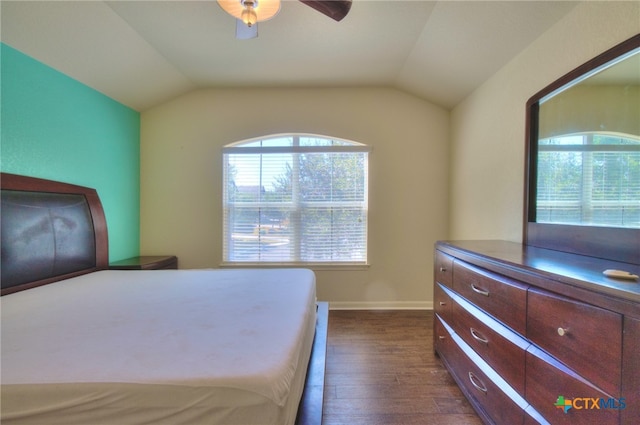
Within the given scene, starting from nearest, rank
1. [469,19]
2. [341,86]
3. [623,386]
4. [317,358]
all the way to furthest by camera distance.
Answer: [623,386], [317,358], [469,19], [341,86]

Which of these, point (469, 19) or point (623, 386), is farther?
point (469, 19)

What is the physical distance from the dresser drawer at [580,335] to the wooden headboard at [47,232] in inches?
121

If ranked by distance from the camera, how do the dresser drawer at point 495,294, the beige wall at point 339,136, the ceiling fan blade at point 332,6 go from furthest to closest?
the beige wall at point 339,136
the ceiling fan blade at point 332,6
the dresser drawer at point 495,294

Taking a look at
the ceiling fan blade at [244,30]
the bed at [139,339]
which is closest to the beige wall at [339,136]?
the bed at [139,339]

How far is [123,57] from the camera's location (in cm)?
235

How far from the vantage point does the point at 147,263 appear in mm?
2713

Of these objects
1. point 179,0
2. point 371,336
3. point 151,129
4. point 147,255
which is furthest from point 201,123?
point 371,336

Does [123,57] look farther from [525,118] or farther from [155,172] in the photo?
[525,118]

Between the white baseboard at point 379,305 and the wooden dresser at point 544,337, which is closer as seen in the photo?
the wooden dresser at point 544,337

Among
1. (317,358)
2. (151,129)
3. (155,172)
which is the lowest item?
(317,358)

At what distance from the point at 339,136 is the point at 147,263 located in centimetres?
256

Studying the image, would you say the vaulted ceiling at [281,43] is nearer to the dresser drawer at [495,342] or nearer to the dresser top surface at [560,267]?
the dresser top surface at [560,267]

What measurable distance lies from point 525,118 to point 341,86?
193 centimetres

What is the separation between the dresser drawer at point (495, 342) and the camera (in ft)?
3.79
